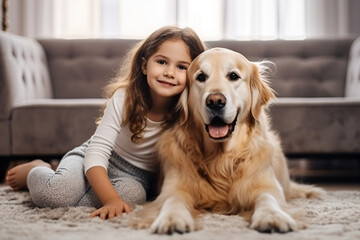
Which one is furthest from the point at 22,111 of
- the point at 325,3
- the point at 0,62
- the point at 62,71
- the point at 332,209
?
the point at 325,3

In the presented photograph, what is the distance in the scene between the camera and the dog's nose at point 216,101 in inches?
58.2

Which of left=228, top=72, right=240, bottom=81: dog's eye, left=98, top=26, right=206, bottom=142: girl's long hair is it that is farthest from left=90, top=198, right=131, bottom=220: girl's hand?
left=228, top=72, right=240, bottom=81: dog's eye

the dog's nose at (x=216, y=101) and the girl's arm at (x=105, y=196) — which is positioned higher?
the dog's nose at (x=216, y=101)

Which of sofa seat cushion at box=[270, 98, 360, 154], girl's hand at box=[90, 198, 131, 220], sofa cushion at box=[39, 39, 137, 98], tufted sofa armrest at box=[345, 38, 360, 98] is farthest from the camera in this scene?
sofa cushion at box=[39, 39, 137, 98]

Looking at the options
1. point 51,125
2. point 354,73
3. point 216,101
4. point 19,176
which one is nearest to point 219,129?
point 216,101

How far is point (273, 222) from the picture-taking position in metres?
1.23

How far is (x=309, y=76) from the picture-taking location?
3324 mm

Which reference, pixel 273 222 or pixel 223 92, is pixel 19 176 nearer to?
pixel 223 92

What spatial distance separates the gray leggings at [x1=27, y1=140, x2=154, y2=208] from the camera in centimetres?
168

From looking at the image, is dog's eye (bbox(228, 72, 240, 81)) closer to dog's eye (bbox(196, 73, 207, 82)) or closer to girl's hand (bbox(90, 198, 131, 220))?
dog's eye (bbox(196, 73, 207, 82))

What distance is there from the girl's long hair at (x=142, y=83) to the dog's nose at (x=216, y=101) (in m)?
0.29

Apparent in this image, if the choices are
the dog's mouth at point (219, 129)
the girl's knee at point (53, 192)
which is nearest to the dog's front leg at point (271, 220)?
the dog's mouth at point (219, 129)

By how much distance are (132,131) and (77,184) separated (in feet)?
0.97

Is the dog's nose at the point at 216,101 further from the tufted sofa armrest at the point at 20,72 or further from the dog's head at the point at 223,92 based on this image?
the tufted sofa armrest at the point at 20,72
